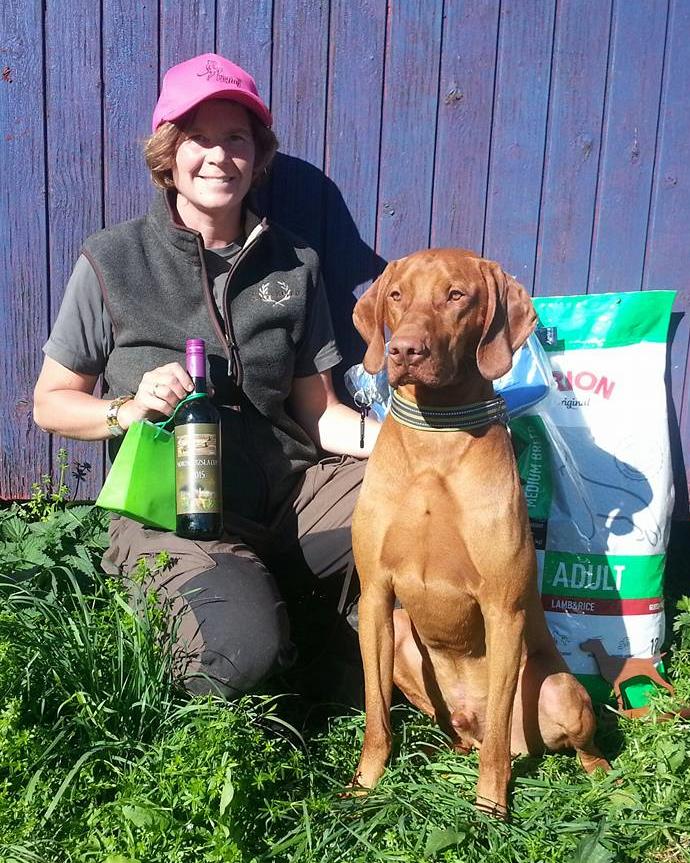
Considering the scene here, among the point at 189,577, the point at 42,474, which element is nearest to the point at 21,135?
the point at 42,474

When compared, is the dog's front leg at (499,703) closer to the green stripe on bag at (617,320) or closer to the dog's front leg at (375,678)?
the dog's front leg at (375,678)

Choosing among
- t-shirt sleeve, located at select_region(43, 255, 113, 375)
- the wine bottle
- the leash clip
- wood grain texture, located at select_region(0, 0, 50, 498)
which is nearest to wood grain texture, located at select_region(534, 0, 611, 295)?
the leash clip

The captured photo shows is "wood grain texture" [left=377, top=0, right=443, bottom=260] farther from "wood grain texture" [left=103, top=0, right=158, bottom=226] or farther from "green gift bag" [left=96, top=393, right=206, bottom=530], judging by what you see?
"green gift bag" [left=96, top=393, right=206, bottom=530]

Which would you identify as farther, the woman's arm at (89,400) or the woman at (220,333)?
the woman at (220,333)

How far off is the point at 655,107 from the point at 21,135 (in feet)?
8.34

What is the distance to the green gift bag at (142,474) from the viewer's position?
2.33 meters

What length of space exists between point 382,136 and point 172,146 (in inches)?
36.3

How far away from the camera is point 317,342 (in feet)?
9.78

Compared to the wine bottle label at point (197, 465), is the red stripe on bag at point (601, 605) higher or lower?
lower

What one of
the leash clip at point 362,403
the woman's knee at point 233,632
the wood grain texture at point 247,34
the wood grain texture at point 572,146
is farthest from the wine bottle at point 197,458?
the wood grain texture at point 572,146

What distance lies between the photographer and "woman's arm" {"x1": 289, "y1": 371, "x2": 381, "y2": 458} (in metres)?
3.00

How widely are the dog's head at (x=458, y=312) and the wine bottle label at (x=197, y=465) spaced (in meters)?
0.60

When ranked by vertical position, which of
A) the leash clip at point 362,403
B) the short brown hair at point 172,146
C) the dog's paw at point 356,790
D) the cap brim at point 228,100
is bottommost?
the dog's paw at point 356,790

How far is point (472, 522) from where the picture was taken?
7.10ft
